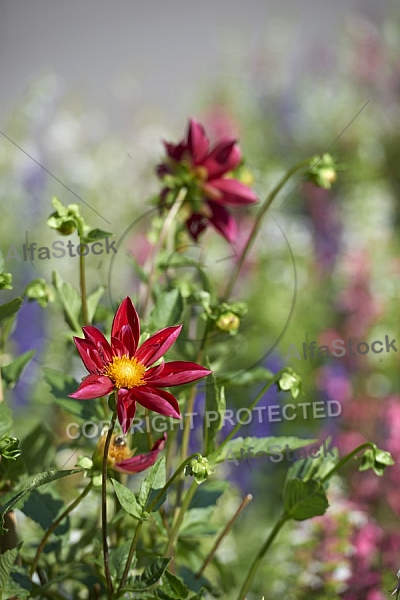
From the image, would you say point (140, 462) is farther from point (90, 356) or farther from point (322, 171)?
point (322, 171)

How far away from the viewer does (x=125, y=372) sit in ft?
0.84

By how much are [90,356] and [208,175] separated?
168 mm

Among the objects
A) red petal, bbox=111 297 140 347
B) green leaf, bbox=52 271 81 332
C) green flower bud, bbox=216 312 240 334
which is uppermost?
green leaf, bbox=52 271 81 332

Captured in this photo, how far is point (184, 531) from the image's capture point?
0.34m

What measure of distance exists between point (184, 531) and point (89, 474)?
76mm

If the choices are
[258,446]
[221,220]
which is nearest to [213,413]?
[258,446]

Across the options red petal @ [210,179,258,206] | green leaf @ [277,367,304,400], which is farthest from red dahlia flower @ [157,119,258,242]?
green leaf @ [277,367,304,400]

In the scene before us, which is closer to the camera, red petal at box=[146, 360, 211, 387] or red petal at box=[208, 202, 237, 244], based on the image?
red petal at box=[146, 360, 211, 387]

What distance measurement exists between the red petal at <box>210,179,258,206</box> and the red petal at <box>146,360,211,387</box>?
15 cm

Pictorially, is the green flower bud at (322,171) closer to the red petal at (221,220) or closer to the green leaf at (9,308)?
the red petal at (221,220)

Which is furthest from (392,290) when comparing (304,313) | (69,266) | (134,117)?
(134,117)

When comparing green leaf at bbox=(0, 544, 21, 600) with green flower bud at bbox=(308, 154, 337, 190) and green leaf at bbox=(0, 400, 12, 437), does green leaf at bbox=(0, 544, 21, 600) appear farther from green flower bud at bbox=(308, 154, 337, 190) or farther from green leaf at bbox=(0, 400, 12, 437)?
green flower bud at bbox=(308, 154, 337, 190)

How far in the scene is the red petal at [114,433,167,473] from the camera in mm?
287

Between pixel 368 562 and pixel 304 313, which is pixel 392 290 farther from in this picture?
pixel 368 562
